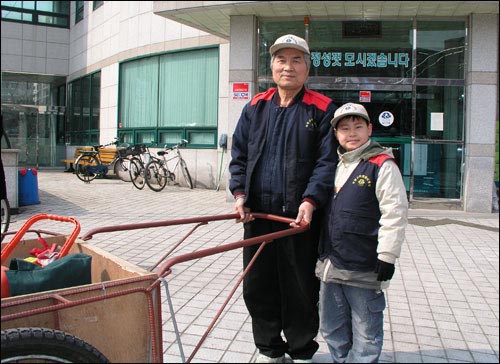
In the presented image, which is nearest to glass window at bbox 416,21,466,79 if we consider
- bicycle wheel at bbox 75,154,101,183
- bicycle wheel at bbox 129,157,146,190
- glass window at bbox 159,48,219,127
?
glass window at bbox 159,48,219,127

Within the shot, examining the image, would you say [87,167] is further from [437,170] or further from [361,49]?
[437,170]

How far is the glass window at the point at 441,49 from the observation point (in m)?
9.31

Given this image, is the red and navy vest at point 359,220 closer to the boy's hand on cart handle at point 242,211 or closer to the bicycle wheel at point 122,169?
the boy's hand on cart handle at point 242,211

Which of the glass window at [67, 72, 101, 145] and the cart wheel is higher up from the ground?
the glass window at [67, 72, 101, 145]

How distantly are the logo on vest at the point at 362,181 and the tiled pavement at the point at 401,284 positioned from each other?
4.22 feet

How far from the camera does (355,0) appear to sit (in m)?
8.61

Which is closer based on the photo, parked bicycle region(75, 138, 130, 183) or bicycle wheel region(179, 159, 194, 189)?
bicycle wheel region(179, 159, 194, 189)

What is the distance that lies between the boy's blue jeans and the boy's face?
0.78m

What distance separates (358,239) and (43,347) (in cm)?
158

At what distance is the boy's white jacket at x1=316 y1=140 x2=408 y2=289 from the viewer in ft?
7.96

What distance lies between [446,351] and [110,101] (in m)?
14.8

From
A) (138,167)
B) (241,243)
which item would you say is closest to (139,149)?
(138,167)

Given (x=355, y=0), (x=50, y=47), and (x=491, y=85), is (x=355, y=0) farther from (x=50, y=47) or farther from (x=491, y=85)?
(x=50, y=47)

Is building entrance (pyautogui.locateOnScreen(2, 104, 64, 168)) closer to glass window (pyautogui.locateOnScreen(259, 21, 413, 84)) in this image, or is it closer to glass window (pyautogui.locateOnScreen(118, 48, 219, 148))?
glass window (pyautogui.locateOnScreen(118, 48, 219, 148))
